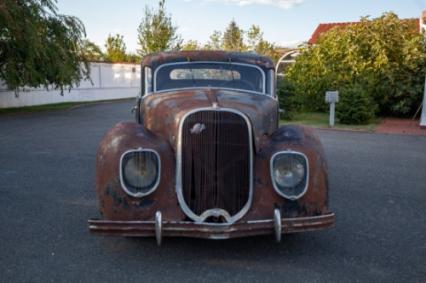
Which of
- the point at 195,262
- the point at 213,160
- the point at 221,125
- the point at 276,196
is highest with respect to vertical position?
the point at 221,125

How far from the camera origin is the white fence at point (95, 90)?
19.5 meters

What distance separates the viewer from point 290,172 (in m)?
3.88

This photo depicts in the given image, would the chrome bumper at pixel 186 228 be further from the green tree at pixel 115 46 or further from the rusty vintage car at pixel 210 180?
the green tree at pixel 115 46

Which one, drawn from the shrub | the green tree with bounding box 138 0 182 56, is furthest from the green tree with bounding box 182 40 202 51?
the shrub

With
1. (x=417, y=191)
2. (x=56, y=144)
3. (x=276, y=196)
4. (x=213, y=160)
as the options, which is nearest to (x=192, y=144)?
(x=213, y=160)

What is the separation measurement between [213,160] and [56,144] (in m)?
6.79

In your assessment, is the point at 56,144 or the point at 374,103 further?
the point at 374,103

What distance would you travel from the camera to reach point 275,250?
13.4 ft

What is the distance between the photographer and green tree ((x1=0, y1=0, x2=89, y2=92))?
14.3m

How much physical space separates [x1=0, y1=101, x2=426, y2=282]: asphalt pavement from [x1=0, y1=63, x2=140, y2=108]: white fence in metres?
13.3

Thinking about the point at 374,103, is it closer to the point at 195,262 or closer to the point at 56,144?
the point at 56,144

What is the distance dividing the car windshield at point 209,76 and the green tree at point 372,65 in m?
10.1

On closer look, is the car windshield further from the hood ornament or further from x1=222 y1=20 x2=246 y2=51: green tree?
x1=222 y1=20 x2=246 y2=51: green tree

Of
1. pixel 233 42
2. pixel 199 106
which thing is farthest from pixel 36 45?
pixel 233 42
